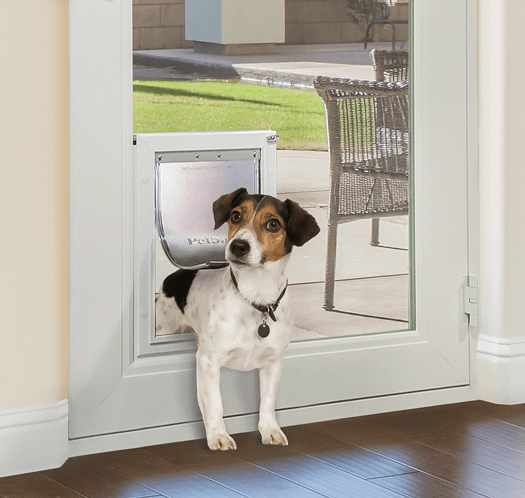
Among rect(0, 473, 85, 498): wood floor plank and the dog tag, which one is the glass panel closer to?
the dog tag

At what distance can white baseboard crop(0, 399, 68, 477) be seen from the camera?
6.29ft

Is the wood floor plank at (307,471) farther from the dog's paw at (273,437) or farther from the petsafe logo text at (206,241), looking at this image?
the petsafe logo text at (206,241)

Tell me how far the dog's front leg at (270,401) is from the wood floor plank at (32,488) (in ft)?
1.62

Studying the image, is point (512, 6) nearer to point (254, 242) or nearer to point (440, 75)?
point (440, 75)

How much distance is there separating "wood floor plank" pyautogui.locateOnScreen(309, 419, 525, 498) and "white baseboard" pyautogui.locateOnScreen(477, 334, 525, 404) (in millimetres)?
407

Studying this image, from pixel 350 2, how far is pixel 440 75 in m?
0.32

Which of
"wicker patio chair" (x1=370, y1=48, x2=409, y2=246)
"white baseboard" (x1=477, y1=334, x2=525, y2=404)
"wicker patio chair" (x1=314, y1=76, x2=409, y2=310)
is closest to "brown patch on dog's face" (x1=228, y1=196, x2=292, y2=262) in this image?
"wicker patio chair" (x1=314, y1=76, x2=409, y2=310)

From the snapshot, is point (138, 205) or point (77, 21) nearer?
point (77, 21)

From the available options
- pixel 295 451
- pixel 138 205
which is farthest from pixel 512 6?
pixel 295 451

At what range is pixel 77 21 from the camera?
195cm

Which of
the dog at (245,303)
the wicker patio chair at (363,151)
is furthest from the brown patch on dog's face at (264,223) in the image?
the wicker patio chair at (363,151)

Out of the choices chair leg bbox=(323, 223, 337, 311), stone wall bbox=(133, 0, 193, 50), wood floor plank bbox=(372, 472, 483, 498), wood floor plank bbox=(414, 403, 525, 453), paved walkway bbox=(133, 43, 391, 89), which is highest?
stone wall bbox=(133, 0, 193, 50)

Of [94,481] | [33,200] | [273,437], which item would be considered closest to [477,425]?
[273,437]

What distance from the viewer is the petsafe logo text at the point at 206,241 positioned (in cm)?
214
